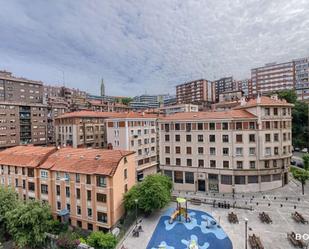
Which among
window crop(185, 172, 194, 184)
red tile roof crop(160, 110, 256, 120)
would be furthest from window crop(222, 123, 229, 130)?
window crop(185, 172, 194, 184)

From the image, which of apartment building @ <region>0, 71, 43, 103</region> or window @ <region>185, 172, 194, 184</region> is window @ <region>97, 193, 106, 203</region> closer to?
window @ <region>185, 172, 194, 184</region>

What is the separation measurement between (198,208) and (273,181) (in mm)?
18048

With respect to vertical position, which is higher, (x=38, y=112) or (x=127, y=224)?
(x=38, y=112)

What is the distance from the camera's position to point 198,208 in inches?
1359

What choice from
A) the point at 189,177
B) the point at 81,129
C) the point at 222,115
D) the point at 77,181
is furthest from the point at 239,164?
the point at 81,129

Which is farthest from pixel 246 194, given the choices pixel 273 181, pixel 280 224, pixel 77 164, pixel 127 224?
pixel 77 164

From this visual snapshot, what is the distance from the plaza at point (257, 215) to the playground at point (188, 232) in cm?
68

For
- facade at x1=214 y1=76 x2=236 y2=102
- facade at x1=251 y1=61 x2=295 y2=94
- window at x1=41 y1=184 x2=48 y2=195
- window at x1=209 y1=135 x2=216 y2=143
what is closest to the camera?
window at x1=41 y1=184 x2=48 y2=195

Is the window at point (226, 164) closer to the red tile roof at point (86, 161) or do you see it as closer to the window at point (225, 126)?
the window at point (225, 126)

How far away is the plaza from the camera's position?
24.8 meters

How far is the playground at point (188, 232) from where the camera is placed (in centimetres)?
2425

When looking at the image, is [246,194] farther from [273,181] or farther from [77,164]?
[77,164]

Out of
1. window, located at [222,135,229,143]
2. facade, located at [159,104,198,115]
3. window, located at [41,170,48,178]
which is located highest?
facade, located at [159,104,198,115]

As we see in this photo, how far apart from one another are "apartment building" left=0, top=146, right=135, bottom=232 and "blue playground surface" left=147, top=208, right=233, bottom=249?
7.03m
